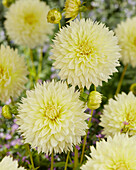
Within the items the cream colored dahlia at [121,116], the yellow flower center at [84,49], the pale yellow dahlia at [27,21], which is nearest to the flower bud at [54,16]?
the yellow flower center at [84,49]

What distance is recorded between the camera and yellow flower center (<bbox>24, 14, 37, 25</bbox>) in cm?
110

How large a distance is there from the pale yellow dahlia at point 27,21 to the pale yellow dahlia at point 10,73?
1.07 feet

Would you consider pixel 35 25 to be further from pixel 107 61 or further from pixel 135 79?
pixel 135 79

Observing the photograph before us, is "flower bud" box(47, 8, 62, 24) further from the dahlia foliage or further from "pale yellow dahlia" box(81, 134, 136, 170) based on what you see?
"pale yellow dahlia" box(81, 134, 136, 170)

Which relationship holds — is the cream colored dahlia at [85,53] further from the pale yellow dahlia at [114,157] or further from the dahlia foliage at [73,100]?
the pale yellow dahlia at [114,157]

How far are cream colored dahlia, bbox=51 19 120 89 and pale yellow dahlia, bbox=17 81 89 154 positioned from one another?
0.16 ft

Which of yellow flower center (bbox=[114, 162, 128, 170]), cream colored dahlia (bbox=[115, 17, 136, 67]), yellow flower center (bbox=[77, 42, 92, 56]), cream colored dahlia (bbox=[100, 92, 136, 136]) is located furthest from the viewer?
cream colored dahlia (bbox=[115, 17, 136, 67])

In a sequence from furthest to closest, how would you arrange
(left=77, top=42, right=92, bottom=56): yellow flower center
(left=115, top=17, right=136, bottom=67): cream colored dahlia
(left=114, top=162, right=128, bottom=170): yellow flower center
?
(left=115, top=17, right=136, bottom=67): cream colored dahlia < (left=77, top=42, right=92, bottom=56): yellow flower center < (left=114, top=162, right=128, bottom=170): yellow flower center

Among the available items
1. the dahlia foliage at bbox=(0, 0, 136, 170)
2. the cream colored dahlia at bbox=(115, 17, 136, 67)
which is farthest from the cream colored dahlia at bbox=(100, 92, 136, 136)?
the cream colored dahlia at bbox=(115, 17, 136, 67)

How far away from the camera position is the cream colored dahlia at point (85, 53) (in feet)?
2.09

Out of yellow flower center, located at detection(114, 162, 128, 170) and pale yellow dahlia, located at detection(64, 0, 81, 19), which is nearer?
yellow flower center, located at detection(114, 162, 128, 170)

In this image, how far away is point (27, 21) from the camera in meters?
1.10

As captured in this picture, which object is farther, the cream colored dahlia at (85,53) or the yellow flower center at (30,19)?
the yellow flower center at (30,19)

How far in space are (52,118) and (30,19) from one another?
624 mm
